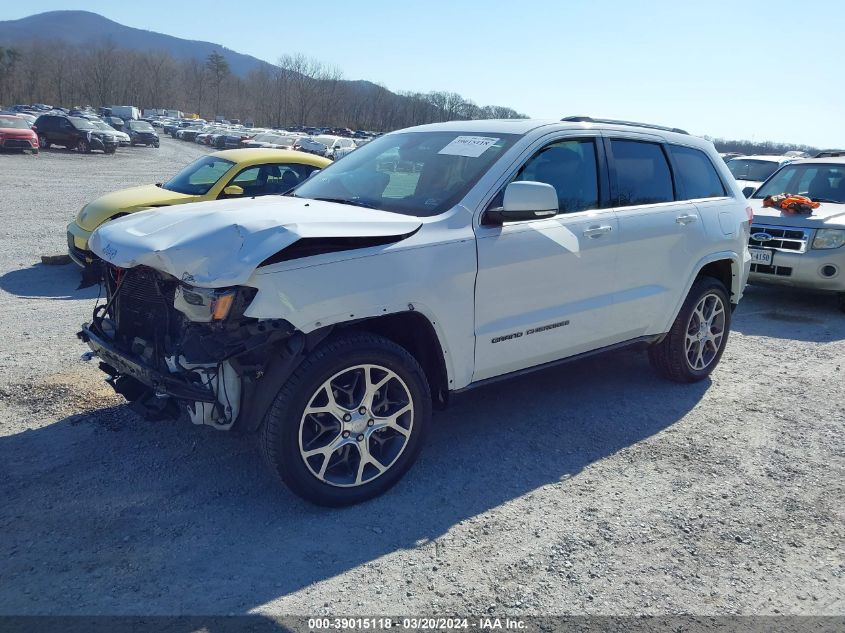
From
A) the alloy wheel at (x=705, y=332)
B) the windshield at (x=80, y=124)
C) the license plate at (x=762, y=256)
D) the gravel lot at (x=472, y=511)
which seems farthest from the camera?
the windshield at (x=80, y=124)

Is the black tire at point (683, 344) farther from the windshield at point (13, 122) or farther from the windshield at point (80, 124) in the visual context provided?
the windshield at point (80, 124)

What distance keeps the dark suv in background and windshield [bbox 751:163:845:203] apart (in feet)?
115

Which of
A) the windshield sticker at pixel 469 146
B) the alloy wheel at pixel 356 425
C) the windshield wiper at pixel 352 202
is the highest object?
the windshield sticker at pixel 469 146

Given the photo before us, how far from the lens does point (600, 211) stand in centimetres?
473

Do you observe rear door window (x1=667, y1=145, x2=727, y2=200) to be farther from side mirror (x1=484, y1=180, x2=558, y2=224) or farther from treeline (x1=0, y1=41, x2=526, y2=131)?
treeline (x1=0, y1=41, x2=526, y2=131)

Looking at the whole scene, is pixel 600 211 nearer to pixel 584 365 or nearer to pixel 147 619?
pixel 584 365

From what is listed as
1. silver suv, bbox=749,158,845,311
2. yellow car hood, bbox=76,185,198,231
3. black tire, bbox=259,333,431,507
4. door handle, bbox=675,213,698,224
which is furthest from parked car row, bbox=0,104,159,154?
black tire, bbox=259,333,431,507

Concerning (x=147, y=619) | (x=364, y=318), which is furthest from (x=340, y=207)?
(x=147, y=619)

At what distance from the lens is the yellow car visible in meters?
8.60

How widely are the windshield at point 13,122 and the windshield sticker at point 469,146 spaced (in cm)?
3250

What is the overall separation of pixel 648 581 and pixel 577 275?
195 cm

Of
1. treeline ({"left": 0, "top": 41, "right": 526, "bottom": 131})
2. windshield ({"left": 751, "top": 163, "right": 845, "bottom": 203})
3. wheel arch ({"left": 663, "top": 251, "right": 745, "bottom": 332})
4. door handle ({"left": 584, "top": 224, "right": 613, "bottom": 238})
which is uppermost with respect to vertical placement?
treeline ({"left": 0, "top": 41, "right": 526, "bottom": 131})

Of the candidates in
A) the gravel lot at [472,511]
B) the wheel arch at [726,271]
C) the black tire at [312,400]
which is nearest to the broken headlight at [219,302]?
the black tire at [312,400]

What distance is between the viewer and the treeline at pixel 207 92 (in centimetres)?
10888
